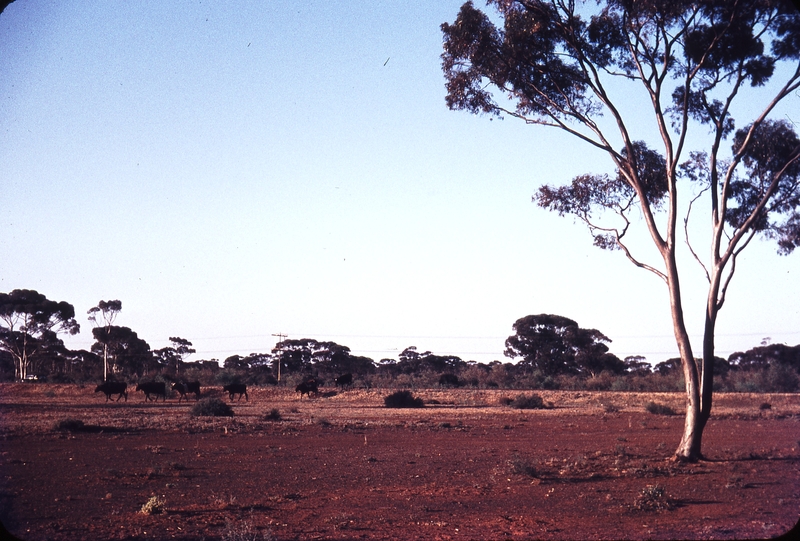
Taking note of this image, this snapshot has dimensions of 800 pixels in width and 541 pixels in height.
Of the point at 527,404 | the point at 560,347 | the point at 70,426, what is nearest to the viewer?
the point at 70,426

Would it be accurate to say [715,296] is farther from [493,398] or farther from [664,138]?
[493,398]

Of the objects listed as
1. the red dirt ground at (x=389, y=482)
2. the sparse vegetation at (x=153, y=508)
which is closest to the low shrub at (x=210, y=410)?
the red dirt ground at (x=389, y=482)

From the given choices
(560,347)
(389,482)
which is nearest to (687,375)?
(389,482)

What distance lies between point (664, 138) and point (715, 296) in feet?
12.9

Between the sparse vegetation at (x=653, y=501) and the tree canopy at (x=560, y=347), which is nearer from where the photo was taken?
the sparse vegetation at (x=653, y=501)

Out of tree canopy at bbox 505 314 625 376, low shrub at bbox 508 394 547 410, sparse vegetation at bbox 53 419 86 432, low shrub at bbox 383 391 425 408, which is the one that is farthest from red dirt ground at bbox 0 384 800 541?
tree canopy at bbox 505 314 625 376

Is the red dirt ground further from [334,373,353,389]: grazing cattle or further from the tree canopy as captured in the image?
the tree canopy

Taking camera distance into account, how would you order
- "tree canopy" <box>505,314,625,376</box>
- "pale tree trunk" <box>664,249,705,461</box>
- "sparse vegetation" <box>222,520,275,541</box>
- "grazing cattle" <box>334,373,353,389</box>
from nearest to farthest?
"sparse vegetation" <box>222,520,275,541</box> < "pale tree trunk" <box>664,249,705,461</box> < "grazing cattle" <box>334,373,353,389</box> < "tree canopy" <box>505,314,625,376</box>

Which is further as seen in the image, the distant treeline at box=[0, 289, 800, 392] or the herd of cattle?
the distant treeline at box=[0, 289, 800, 392]

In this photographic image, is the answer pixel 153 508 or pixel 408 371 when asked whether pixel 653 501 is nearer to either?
pixel 153 508

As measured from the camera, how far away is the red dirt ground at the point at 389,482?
30.5 ft

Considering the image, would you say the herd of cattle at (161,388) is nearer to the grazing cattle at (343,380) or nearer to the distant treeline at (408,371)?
the grazing cattle at (343,380)

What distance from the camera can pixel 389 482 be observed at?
13320 mm

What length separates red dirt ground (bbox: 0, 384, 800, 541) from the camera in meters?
9.28
